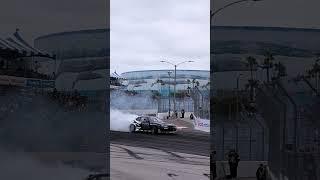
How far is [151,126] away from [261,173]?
8960mm

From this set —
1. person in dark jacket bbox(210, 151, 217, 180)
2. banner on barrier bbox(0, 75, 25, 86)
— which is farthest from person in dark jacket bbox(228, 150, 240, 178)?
banner on barrier bbox(0, 75, 25, 86)

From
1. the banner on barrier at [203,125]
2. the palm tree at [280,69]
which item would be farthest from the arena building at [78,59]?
the banner on barrier at [203,125]

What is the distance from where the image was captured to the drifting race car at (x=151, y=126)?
1440 cm

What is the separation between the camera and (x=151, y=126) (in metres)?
15.7

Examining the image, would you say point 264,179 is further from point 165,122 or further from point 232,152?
point 165,122

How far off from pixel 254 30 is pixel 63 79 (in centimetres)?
244

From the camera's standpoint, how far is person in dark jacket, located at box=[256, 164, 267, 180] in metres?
6.88

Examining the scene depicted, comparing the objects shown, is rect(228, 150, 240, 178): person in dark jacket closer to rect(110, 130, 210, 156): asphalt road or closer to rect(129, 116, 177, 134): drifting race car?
rect(110, 130, 210, 156): asphalt road

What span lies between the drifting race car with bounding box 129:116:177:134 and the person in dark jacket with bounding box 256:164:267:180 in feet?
23.7

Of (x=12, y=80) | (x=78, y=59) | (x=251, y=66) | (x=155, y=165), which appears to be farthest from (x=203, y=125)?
(x=12, y=80)

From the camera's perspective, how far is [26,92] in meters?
6.79

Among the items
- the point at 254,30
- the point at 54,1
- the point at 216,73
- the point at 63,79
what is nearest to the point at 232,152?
the point at 216,73

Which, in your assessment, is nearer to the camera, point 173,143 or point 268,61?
point 268,61

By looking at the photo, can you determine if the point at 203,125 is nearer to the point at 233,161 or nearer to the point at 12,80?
the point at 233,161
